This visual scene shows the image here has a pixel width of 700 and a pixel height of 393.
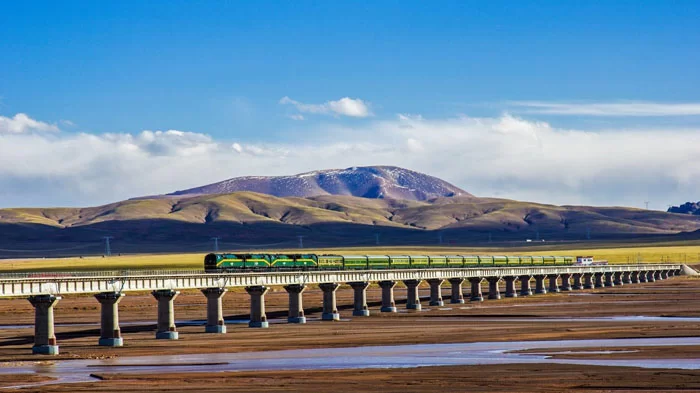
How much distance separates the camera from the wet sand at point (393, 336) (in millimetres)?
51906

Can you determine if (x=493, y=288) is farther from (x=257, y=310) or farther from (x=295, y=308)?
(x=257, y=310)

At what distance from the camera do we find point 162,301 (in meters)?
84.3

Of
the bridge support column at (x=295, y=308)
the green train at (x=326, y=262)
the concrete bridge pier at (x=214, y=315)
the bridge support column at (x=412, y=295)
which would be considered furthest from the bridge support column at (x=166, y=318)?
the bridge support column at (x=412, y=295)

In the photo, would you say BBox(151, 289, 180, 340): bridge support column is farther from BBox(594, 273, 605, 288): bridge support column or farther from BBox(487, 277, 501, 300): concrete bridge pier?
BBox(594, 273, 605, 288): bridge support column

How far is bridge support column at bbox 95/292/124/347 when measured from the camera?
255 ft

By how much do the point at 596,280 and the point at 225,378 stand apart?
14525 centimetres

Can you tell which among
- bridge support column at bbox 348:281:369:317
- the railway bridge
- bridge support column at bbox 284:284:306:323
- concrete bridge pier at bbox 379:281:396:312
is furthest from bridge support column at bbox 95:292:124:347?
concrete bridge pier at bbox 379:281:396:312

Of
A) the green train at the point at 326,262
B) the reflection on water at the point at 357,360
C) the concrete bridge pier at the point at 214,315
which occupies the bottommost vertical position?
the reflection on water at the point at 357,360

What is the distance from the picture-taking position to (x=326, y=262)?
113 meters

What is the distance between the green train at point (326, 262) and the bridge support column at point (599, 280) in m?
38.9

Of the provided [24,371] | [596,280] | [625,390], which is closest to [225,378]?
[24,371]

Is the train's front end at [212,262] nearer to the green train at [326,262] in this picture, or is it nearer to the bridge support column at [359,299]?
the green train at [326,262]

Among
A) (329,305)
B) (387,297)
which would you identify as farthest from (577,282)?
(329,305)

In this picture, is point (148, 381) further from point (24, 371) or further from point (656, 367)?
point (656, 367)
